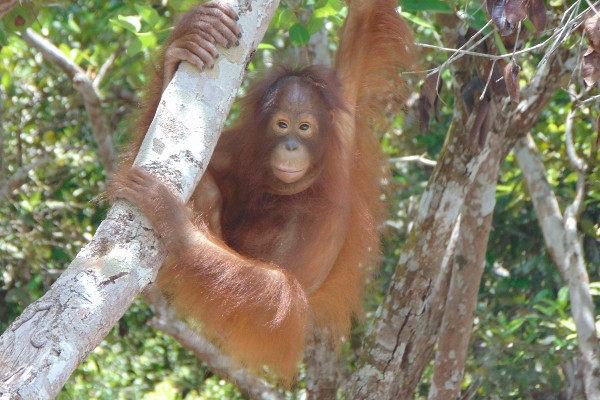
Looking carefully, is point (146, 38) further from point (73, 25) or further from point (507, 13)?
point (73, 25)

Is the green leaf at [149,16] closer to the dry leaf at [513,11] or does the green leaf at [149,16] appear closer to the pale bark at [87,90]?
the pale bark at [87,90]

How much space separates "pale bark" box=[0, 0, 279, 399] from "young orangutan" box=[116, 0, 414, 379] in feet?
2.34

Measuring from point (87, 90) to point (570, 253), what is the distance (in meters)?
2.95

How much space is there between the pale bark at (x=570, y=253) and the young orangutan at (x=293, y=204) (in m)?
1.07

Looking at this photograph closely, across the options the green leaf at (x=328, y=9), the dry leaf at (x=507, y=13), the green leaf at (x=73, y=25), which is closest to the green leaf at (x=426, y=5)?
the green leaf at (x=328, y=9)

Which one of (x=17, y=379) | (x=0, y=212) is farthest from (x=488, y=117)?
(x=0, y=212)

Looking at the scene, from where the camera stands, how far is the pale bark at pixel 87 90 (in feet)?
17.6

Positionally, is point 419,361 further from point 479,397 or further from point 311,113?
point 311,113

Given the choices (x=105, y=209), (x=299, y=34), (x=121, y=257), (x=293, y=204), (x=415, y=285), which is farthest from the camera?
(x=105, y=209)

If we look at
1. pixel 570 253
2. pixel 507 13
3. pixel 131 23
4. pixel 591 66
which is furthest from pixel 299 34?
pixel 570 253

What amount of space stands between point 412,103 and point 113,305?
4400mm

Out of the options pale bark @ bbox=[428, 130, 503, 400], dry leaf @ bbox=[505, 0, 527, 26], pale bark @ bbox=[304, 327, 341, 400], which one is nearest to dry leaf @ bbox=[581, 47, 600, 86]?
dry leaf @ bbox=[505, 0, 527, 26]

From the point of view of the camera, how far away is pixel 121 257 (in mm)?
2100

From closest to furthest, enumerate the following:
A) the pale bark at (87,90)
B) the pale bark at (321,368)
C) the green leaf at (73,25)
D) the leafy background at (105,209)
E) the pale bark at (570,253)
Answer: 1. the pale bark at (570,253)
2. the pale bark at (321,368)
3. the leafy background at (105,209)
4. the pale bark at (87,90)
5. the green leaf at (73,25)
